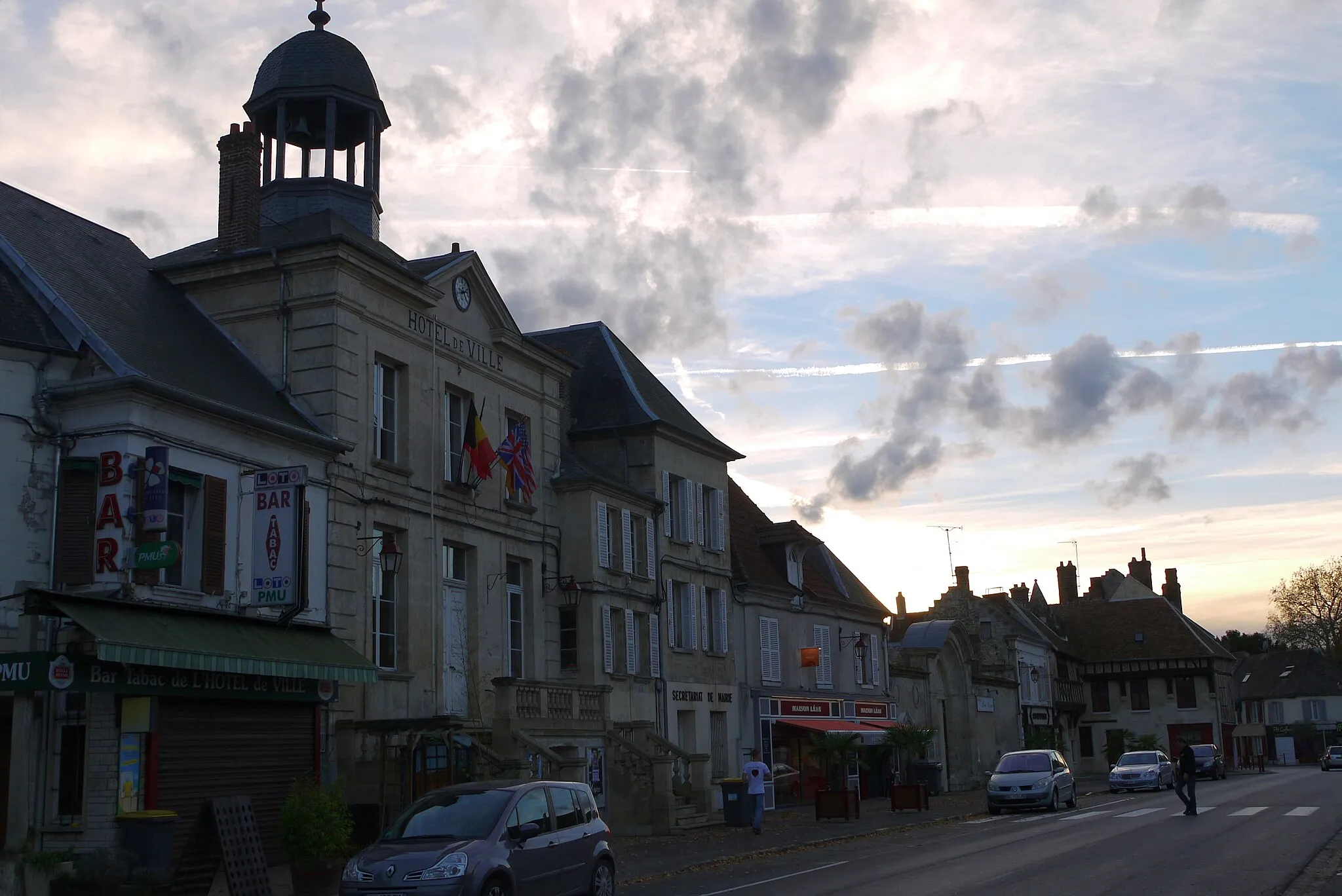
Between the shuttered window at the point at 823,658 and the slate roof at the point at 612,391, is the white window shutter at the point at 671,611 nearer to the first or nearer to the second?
the slate roof at the point at 612,391

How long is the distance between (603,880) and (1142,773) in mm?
30397

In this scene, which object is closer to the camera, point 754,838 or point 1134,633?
point 754,838

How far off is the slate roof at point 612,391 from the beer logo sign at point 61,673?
56.5 feet

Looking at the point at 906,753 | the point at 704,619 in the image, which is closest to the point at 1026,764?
the point at 704,619

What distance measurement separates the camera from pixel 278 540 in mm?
18938

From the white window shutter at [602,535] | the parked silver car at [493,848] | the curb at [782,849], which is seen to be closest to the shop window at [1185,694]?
the curb at [782,849]

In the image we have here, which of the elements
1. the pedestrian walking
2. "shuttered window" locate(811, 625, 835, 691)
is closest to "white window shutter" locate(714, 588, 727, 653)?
"shuttered window" locate(811, 625, 835, 691)

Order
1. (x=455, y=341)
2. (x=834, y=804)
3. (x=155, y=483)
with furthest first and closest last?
(x=834, y=804)
(x=455, y=341)
(x=155, y=483)

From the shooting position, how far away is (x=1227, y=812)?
90.9ft

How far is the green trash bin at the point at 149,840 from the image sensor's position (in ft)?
52.1

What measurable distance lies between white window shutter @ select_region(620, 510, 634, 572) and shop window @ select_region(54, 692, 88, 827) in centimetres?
1473

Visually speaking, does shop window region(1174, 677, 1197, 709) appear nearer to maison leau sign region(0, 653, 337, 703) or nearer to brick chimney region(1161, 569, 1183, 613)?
brick chimney region(1161, 569, 1183, 613)

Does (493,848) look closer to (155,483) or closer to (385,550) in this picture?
(155,483)

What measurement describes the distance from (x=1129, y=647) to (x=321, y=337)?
6515cm
